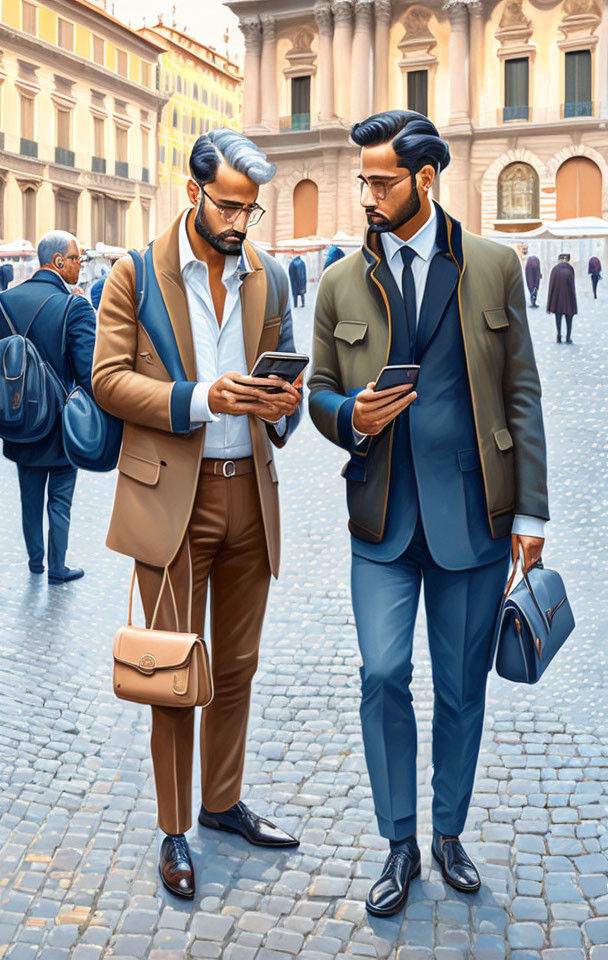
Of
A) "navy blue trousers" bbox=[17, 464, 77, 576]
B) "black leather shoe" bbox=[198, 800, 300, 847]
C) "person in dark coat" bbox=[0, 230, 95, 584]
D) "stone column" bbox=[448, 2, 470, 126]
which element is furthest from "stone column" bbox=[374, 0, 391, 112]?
"black leather shoe" bbox=[198, 800, 300, 847]

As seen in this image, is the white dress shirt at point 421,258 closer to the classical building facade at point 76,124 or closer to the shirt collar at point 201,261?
the shirt collar at point 201,261

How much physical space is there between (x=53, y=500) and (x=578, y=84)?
126 feet

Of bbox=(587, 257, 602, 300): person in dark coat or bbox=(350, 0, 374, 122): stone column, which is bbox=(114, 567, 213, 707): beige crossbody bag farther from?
bbox=(350, 0, 374, 122): stone column

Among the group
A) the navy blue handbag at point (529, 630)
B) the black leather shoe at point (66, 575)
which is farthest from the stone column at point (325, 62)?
the navy blue handbag at point (529, 630)

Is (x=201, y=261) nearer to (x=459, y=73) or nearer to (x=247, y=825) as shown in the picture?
(x=247, y=825)

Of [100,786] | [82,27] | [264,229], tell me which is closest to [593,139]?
[264,229]

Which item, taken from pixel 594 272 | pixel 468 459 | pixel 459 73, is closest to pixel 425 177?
pixel 468 459

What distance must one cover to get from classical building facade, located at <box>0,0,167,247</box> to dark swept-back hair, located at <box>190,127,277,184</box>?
38.6m

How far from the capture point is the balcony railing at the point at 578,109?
132 ft

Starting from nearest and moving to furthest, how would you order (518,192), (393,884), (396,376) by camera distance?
(396,376) < (393,884) < (518,192)

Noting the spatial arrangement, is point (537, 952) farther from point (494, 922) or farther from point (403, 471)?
point (403, 471)

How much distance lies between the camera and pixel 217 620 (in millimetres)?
3434

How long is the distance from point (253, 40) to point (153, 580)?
4537 cm

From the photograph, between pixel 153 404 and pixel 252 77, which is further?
pixel 252 77
